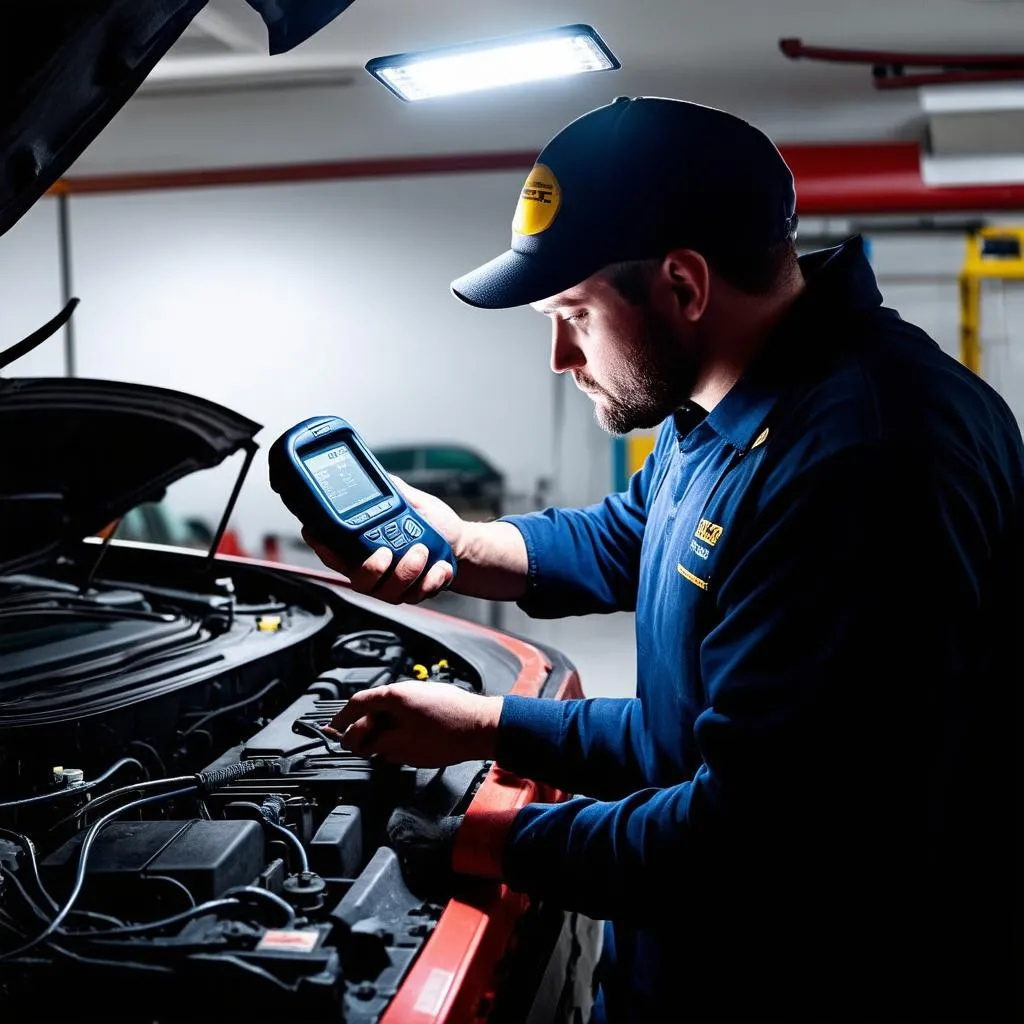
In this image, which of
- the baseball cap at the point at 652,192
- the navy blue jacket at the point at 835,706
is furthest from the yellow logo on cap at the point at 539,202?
the navy blue jacket at the point at 835,706

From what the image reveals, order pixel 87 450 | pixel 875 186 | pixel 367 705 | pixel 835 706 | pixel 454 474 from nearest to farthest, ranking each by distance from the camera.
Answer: pixel 835 706
pixel 367 705
pixel 87 450
pixel 875 186
pixel 454 474

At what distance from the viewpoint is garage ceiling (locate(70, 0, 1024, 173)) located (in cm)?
388

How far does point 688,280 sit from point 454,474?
364 centimetres

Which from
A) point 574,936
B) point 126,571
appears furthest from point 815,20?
point 574,936

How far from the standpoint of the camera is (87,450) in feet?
6.22

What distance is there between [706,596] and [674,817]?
0.73 feet

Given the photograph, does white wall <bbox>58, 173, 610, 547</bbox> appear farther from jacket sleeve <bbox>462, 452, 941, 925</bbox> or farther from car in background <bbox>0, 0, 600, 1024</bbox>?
jacket sleeve <bbox>462, 452, 941, 925</bbox>

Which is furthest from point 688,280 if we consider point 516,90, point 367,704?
point 516,90

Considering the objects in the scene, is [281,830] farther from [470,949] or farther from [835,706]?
[835,706]

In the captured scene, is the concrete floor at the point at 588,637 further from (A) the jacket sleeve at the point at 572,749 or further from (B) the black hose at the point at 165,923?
(B) the black hose at the point at 165,923

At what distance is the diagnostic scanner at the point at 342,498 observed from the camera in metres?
1.28

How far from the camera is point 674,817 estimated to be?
0.97 m

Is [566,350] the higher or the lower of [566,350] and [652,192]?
the lower

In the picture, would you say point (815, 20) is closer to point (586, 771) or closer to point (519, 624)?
point (519, 624)
